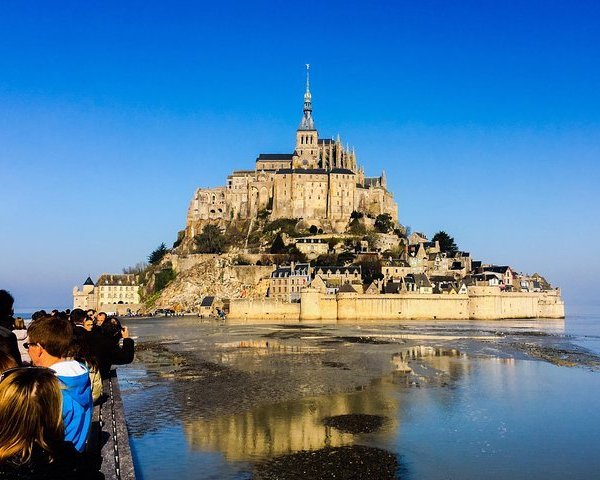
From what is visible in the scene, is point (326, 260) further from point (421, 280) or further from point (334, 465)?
point (334, 465)

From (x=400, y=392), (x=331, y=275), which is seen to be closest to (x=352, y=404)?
(x=400, y=392)

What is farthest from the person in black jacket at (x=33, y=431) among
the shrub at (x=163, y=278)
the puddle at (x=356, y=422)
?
the shrub at (x=163, y=278)

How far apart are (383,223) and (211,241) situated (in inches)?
1036

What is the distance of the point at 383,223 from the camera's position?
94.6 m

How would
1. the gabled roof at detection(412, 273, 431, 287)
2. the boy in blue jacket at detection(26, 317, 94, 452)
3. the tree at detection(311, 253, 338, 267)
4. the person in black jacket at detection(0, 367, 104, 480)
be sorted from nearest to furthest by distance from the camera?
the person in black jacket at detection(0, 367, 104, 480) → the boy in blue jacket at detection(26, 317, 94, 452) → the gabled roof at detection(412, 273, 431, 287) → the tree at detection(311, 253, 338, 267)

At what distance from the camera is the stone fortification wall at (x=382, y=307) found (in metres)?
71.3

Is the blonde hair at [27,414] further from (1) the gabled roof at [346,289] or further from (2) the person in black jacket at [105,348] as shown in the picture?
(1) the gabled roof at [346,289]

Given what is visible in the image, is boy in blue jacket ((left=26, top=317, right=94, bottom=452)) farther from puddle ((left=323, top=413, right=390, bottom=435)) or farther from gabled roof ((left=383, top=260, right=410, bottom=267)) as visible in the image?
gabled roof ((left=383, top=260, right=410, bottom=267))

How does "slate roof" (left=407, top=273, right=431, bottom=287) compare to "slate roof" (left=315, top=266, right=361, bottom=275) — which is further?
"slate roof" (left=315, top=266, right=361, bottom=275)

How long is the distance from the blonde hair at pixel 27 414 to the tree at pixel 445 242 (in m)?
93.7

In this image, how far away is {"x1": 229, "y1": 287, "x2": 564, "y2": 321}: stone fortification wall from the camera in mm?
71312

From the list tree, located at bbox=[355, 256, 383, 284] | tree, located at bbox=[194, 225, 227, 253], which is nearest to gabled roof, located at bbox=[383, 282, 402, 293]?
tree, located at bbox=[355, 256, 383, 284]

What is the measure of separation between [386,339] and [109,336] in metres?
36.1

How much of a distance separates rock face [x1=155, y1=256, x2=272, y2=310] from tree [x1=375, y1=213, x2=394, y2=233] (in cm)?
1914
